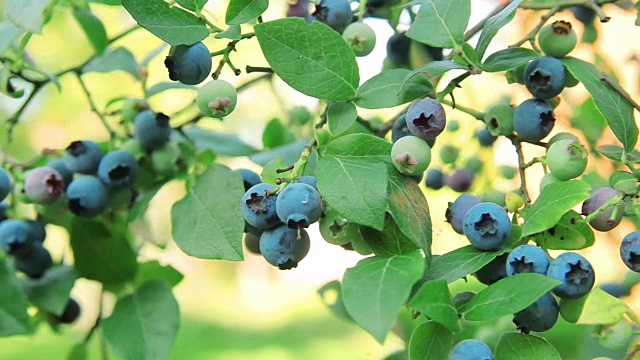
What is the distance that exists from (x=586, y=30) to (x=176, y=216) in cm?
74

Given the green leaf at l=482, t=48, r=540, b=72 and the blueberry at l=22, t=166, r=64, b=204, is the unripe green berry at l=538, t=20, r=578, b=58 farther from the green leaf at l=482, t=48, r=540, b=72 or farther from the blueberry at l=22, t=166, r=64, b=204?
the blueberry at l=22, t=166, r=64, b=204

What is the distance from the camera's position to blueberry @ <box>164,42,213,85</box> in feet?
2.47

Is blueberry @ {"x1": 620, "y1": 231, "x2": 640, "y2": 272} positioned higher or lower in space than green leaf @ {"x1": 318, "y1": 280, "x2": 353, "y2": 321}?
higher

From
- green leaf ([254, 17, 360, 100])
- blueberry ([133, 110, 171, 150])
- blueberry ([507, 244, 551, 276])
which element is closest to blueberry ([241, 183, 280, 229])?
green leaf ([254, 17, 360, 100])

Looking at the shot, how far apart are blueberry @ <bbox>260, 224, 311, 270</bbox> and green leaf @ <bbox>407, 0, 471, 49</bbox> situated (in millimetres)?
220

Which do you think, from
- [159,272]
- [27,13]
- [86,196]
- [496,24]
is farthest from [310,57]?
[159,272]

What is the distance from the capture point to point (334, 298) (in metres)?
1.23

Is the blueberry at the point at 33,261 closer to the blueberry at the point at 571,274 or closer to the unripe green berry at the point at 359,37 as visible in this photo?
the unripe green berry at the point at 359,37

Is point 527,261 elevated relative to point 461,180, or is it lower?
elevated

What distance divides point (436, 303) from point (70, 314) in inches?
29.1

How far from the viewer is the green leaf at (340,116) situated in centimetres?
76

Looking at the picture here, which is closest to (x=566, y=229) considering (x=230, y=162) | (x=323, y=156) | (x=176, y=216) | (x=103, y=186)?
(x=323, y=156)

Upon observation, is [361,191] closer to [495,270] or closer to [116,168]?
[495,270]

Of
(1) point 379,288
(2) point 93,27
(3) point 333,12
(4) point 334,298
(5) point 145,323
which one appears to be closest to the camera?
(1) point 379,288
